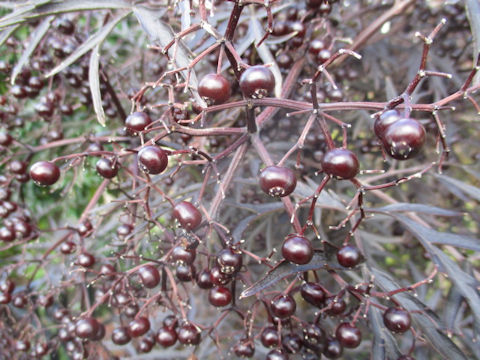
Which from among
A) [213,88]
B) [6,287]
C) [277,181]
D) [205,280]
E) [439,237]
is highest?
[213,88]

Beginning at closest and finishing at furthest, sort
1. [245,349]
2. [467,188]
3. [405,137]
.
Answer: [405,137] < [245,349] < [467,188]

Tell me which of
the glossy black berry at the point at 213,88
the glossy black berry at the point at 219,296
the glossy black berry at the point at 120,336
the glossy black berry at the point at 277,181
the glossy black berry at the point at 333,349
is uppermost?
the glossy black berry at the point at 213,88

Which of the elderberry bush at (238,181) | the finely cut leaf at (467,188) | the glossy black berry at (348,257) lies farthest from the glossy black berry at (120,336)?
the finely cut leaf at (467,188)

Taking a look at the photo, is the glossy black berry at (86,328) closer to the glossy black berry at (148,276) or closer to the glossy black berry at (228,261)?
the glossy black berry at (148,276)

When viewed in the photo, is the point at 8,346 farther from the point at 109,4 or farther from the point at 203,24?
the point at 203,24

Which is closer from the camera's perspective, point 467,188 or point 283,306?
point 283,306

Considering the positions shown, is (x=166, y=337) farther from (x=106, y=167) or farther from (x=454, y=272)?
(x=454, y=272)

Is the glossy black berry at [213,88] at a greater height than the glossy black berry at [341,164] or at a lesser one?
greater

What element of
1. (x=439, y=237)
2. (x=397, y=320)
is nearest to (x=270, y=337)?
(x=397, y=320)
